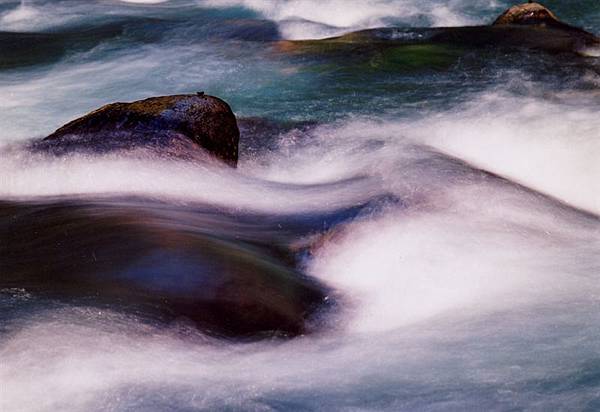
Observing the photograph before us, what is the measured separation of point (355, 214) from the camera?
640 centimetres

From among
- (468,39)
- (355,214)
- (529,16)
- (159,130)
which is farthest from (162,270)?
(529,16)

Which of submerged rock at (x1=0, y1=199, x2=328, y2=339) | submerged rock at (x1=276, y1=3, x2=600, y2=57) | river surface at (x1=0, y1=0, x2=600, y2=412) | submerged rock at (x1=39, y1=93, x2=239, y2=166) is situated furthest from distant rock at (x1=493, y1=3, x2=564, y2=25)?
submerged rock at (x1=0, y1=199, x2=328, y2=339)

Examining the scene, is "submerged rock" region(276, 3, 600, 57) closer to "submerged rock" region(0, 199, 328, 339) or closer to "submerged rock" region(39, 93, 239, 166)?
"submerged rock" region(39, 93, 239, 166)

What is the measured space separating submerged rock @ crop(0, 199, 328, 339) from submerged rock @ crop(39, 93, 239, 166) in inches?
57.1

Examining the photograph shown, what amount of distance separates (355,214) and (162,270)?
6.39 feet

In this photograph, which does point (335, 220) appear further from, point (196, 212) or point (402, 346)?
point (402, 346)

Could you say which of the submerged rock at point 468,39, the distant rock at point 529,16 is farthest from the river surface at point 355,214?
the distant rock at point 529,16

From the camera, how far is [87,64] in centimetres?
1319

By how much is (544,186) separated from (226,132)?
2792 millimetres

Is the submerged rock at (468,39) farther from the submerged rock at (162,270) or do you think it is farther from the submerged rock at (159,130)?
the submerged rock at (162,270)

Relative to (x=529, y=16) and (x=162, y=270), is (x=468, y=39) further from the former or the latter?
(x=162, y=270)

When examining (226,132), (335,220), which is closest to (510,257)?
(335,220)

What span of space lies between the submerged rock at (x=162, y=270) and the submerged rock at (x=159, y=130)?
1.45 metres

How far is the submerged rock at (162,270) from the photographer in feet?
15.1
